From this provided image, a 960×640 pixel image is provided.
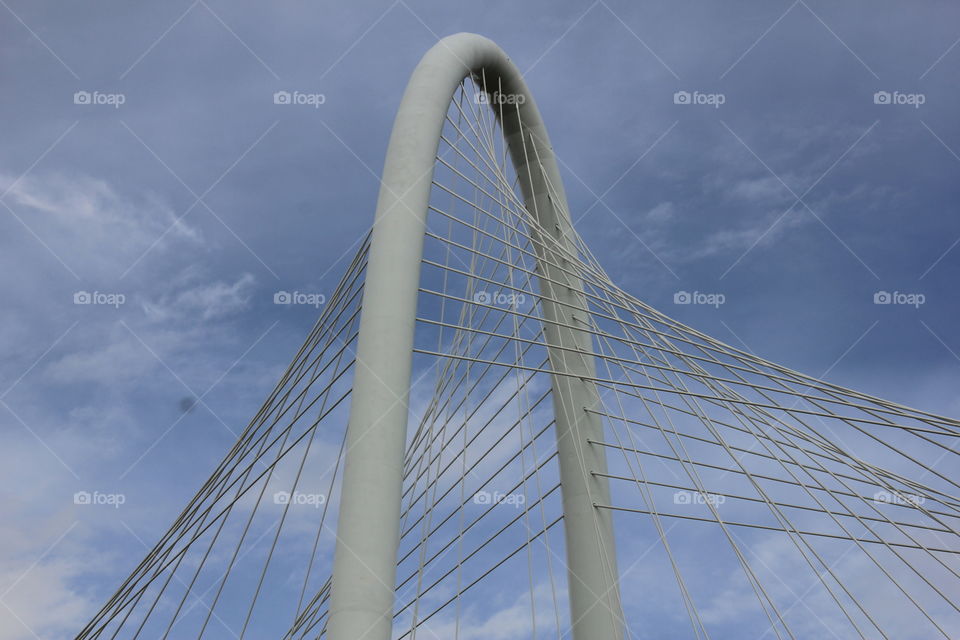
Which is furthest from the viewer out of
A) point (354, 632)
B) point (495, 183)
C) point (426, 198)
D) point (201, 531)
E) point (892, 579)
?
point (495, 183)

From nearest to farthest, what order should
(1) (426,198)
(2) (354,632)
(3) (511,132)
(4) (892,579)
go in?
1. (2) (354,632)
2. (4) (892,579)
3. (1) (426,198)
4. (3) (511,132)

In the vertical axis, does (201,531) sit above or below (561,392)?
below

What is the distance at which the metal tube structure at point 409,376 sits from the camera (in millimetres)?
8336

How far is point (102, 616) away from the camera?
12.2m

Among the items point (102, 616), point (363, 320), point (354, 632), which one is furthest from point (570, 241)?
point (102, 616)

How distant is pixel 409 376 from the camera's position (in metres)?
9.30

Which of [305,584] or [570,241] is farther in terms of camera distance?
[570,241]

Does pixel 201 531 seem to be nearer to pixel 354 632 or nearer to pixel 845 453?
pixel 354 632

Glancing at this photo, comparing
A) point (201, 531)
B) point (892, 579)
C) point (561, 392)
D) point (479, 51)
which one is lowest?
point (892, 579)

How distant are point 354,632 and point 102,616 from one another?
6.06 meters

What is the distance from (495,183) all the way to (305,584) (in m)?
6.06

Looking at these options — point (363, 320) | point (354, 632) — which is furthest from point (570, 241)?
point (354, 632)

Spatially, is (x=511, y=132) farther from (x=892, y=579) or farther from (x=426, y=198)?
(x=892, y=579)

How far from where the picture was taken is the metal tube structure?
27.3 ft
